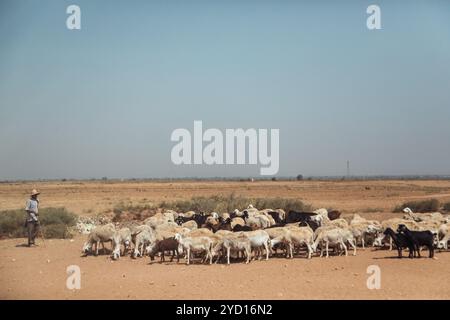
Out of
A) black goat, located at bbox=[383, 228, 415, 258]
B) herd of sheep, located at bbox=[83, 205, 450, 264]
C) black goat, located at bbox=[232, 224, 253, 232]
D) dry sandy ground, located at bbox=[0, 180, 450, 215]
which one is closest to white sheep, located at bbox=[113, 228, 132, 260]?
herd of sheep, located at bbox=[83, 205, 450, 264]

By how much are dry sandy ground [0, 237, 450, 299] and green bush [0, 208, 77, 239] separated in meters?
5.06

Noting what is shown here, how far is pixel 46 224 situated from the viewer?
73.4 ft

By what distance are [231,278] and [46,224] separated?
14.0m

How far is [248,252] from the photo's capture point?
13352 millimetres

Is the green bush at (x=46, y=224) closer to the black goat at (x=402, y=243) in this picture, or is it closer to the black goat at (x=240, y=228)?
the black goat at (x=240, y=228)

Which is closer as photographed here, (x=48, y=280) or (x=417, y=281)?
(x=417, y=281)

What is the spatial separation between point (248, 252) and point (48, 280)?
17.2 ft

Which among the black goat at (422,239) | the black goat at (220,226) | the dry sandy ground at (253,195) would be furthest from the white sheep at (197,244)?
the dry sandy ground at (253,195)

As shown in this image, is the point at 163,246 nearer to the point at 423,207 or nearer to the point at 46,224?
the point at 46,224

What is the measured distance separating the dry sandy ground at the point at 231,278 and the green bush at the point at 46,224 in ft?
16.6

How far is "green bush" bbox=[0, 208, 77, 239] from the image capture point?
19.7 meters

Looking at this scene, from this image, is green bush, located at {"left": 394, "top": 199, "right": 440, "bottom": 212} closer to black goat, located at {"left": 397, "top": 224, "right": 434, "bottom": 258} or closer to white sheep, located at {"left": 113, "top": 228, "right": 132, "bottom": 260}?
black goat, located at {"left": 397, "top": 224, "right": 434, "bottom": 258}
